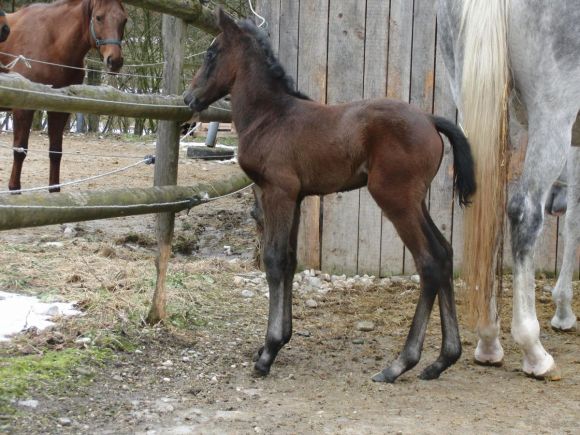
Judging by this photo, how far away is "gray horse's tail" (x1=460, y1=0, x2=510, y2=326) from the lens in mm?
3531

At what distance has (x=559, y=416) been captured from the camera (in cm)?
306

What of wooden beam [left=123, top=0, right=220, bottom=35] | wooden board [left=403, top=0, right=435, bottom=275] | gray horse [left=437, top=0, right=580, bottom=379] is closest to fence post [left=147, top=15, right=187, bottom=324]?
wooden beam [left=123, top=0, right=220, bottom=35]

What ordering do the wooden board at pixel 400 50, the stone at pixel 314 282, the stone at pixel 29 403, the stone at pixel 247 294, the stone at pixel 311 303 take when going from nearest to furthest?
the stone at pixel 29 403, the stone at pixel 311 303, the stone at pixel 247 294, the stone at pixel 314 282, the wooden board at pixel 400 50

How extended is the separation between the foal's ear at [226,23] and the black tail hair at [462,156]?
3.54 feet

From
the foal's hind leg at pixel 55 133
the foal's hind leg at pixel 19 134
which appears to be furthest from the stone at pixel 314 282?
the foal's hind leg at pixel 19 134

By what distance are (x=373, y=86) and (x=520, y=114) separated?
2.20m

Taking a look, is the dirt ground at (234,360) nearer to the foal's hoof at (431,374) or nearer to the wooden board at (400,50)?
the foal's hoof at (431,374)

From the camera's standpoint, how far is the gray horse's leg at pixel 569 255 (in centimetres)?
460

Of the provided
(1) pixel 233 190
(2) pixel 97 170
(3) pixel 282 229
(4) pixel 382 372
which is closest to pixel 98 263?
(1) pixel 233 190

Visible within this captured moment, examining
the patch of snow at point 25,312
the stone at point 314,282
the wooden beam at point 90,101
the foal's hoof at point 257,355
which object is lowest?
the stone at point 314,282

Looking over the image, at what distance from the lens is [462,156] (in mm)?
3547

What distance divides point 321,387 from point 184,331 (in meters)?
1.05

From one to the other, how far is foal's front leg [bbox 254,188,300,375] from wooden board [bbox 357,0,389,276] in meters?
2.29

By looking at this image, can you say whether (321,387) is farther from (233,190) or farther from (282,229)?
(233,190)
